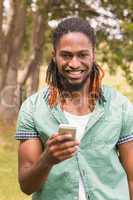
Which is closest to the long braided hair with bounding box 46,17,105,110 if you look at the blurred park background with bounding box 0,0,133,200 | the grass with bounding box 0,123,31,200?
the grass with bounding box 0,123,31,200

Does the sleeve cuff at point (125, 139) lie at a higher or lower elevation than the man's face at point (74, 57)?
lower

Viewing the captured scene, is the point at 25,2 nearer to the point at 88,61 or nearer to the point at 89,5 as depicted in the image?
the point at 89,5

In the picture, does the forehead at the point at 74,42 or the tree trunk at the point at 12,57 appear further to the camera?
the tree trunk at the point at 12,57

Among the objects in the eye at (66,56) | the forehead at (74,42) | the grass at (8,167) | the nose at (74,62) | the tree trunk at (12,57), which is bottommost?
the grass at (8,167)

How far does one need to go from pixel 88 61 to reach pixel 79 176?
0.53 meters

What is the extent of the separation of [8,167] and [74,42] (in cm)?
814

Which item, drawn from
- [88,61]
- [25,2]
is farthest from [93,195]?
[25,2]

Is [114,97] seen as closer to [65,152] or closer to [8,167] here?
[65,152]

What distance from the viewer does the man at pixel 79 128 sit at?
9.14ft

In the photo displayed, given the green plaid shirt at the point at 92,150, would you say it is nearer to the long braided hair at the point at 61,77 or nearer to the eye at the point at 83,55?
the long braided hair at the point at 61,77

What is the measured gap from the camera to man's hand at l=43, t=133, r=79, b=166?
2.43 meters

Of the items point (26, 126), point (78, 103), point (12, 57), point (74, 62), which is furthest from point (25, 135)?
point (12, 57)

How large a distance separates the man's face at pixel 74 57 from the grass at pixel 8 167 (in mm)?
5283

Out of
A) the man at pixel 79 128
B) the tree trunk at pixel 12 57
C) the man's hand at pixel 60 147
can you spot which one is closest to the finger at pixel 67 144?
the man's hand at pixel 60 147
